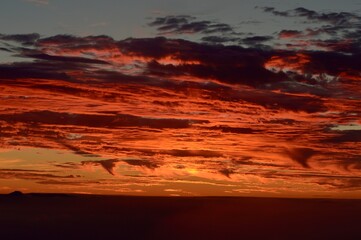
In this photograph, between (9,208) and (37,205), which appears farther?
(37,205)

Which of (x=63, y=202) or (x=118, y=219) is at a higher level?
(x=63, y=202)

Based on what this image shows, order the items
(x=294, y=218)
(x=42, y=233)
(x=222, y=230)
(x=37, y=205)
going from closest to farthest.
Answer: (x=42, y=233)
(x=222, y=230)
(x=294, y=218)
(x=37, y=205)

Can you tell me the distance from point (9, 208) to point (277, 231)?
48.9 metres

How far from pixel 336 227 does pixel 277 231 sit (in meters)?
10.8

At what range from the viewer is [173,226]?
359ft

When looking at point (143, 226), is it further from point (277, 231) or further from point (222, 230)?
point (277, 231)

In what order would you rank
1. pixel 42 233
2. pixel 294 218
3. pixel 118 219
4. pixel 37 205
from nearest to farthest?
pixel 42 233 → pixel 118 219 → pixel 294 218 → pixel 37 205

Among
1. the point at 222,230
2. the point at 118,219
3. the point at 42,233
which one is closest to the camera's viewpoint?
the point at 42,233

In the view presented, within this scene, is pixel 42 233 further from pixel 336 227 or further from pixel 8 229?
pixel 336 227

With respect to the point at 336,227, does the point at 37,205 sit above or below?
above

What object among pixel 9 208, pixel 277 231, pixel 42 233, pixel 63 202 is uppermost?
pixel 63 202

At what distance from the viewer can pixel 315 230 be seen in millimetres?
109500

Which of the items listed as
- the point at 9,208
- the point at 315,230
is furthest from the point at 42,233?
the point at 315,230

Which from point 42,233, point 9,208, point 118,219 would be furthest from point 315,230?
point 9,208
